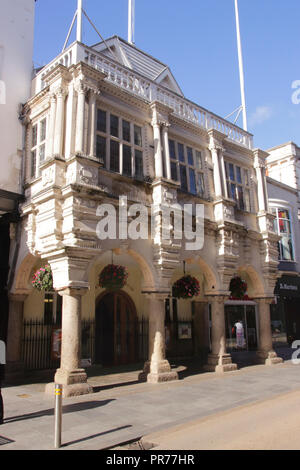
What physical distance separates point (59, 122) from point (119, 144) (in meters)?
2.09

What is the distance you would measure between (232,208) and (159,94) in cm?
510

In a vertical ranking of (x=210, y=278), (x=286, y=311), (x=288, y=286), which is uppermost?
(x=288, y=286)

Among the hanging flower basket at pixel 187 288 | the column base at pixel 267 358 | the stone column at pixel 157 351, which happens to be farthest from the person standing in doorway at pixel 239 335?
the stone column at pixel 157 351

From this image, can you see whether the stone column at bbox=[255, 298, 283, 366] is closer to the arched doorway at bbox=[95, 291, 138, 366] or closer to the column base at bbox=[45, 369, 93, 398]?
the arched doorway at bbox=[95, 291, 138, 366]

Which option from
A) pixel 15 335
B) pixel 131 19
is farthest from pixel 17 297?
pixel 131 19

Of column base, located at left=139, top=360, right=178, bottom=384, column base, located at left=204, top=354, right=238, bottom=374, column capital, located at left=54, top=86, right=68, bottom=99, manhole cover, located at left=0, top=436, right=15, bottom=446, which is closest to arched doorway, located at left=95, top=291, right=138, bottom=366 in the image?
column base, located at left=204, top=354, right=238, bottom=374

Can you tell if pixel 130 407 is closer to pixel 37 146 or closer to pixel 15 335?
pixel 15 335

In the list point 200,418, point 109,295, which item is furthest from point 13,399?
point 109,295

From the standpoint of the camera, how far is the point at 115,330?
15.8 m

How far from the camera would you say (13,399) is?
9.52 metres

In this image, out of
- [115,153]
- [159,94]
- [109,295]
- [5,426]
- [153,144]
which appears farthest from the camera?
[109,295]

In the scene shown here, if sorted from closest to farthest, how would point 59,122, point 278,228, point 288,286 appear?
point 59,122 → point 288,286 → point 278,228

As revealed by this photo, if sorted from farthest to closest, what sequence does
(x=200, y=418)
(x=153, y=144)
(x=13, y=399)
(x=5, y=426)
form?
(x=153, y=144), (x=13, y=399), (x=200, y=418), (x=5, y=426)

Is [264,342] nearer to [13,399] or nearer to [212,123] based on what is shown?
[212,123]
